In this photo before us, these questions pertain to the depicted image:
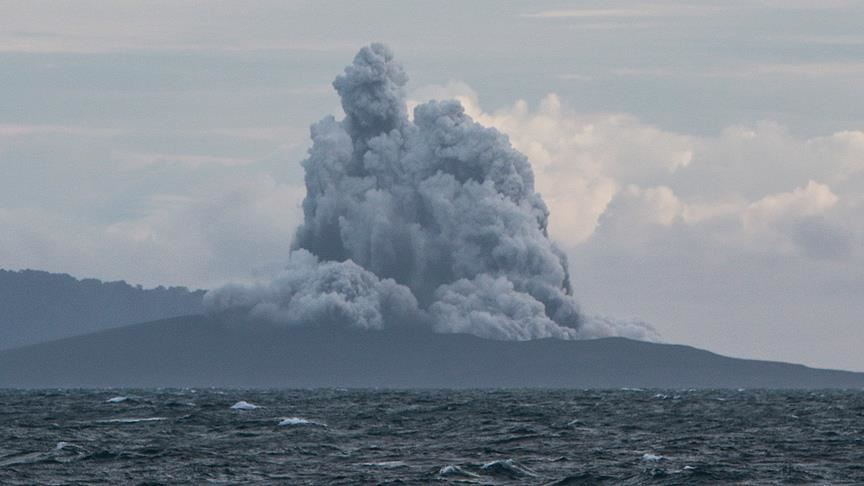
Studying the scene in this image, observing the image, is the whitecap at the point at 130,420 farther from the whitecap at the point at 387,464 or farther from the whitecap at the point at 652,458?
the whitecap at the point at 652,458

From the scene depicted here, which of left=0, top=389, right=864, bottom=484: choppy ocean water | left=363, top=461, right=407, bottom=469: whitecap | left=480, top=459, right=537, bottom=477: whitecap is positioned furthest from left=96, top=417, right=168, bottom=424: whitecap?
left=480, top=459, right=537, bottom=477: whitecap

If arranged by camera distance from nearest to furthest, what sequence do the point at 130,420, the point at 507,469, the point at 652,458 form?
the point at 507,469 → the point at 652,458 → the point at 130,420

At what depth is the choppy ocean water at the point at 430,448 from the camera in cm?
6016

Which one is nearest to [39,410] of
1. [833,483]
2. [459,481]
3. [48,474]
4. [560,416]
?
[560,416]

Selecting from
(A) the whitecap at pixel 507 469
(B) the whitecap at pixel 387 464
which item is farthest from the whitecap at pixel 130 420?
(A) the whitecap at pixel 507 469

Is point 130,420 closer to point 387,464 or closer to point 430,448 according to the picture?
point 430,448

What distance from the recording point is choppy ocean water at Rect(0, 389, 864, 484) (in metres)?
60.2

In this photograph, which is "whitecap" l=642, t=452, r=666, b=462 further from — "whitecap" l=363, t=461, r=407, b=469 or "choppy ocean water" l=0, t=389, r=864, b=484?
"whitecap" l=363, t=461, r=407, b=469

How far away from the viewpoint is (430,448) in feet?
246

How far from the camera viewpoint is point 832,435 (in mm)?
83250

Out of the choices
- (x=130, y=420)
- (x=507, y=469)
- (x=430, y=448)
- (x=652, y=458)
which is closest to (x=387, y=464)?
(x=507, y=469)

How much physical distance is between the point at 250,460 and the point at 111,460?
5.80 m

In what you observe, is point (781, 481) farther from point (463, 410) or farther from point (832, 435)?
point (463, 410)

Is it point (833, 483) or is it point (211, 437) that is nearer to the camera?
point (833, 483)
